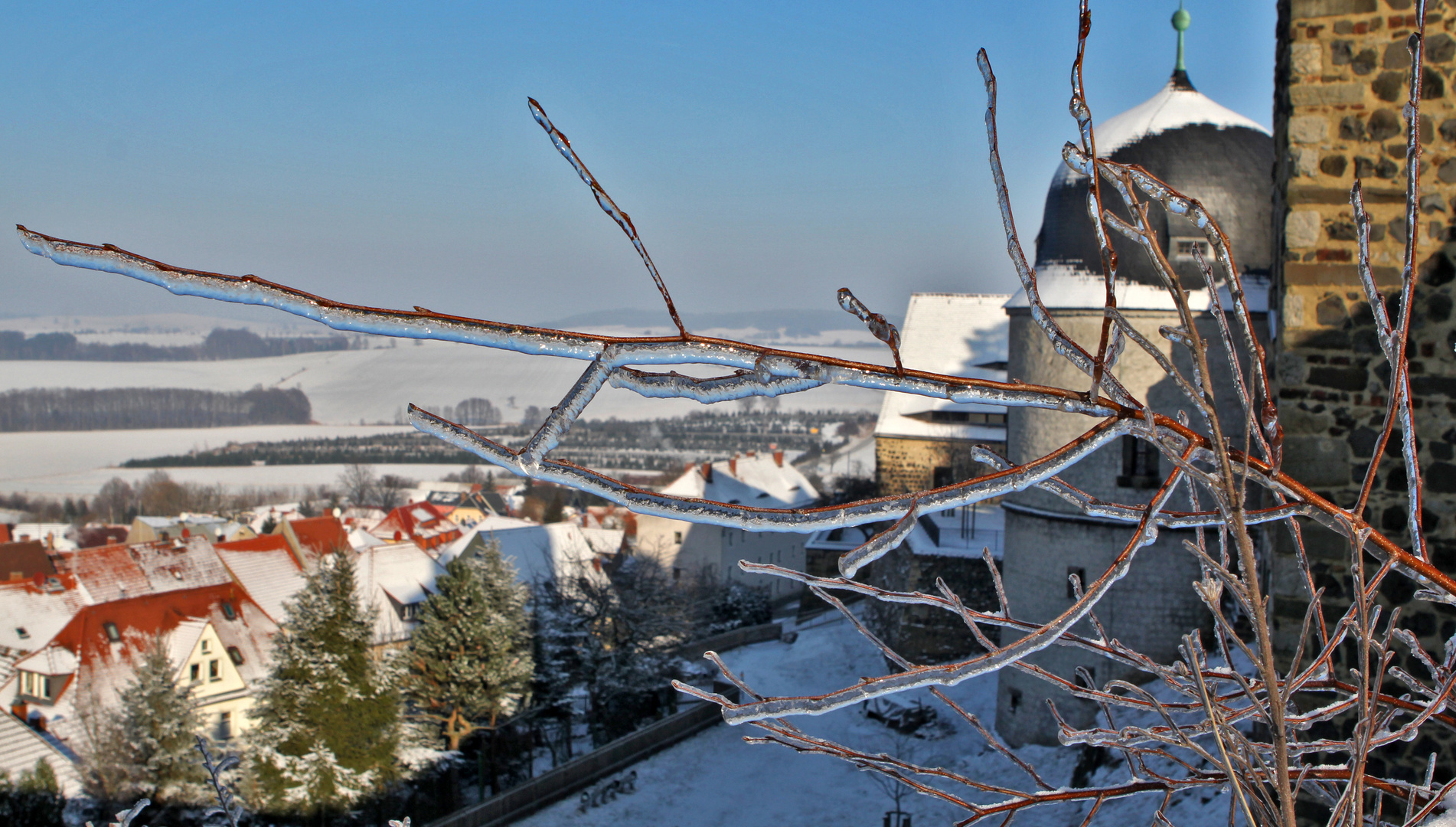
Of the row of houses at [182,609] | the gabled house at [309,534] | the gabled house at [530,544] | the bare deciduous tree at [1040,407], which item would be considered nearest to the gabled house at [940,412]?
the row of houses at [182,609]

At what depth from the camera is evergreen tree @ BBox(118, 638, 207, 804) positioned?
16797mm

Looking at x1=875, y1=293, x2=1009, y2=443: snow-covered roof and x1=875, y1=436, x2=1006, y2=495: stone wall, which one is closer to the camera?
x1=875, y1=293, x2=1009, y2=443: snow-covered roof

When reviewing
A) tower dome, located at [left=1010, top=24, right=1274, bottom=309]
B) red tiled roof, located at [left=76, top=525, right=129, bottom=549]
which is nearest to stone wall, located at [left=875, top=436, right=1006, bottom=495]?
tower dome, located at [left=1010, top=24, right=1274, bottom=309]

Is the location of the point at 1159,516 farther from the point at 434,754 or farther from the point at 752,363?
the point at 434,754

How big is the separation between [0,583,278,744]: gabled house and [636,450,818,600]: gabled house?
11911mm

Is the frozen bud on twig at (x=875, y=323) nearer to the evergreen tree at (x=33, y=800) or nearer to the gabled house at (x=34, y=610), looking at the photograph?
the evergreen tree at (x=33, y=800)

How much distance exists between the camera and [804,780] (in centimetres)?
1639

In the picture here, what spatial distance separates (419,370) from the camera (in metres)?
105

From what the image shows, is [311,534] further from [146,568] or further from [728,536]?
[728,536]

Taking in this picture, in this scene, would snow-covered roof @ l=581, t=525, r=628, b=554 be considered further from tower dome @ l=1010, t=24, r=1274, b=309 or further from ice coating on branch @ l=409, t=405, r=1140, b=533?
ice coating on branch @ l=409, t=405, r=1140, b=533

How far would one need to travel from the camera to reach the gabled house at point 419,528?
1805 inches

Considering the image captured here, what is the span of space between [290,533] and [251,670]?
12.2 meters

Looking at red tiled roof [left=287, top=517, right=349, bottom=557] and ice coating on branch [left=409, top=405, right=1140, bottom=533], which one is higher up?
ice coating on branch [left=409, top=405, right=1140, bottom=533]

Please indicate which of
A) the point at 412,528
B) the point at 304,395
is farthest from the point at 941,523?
the point at 304,395
